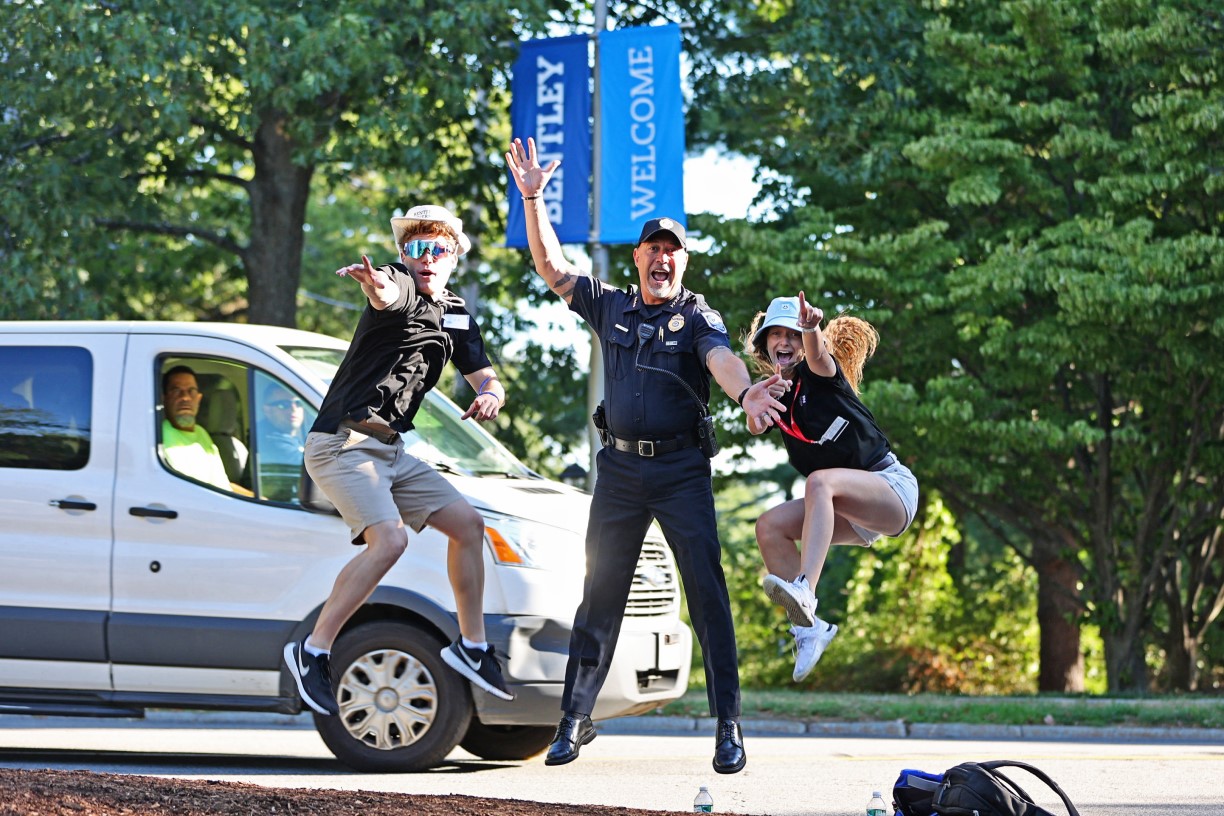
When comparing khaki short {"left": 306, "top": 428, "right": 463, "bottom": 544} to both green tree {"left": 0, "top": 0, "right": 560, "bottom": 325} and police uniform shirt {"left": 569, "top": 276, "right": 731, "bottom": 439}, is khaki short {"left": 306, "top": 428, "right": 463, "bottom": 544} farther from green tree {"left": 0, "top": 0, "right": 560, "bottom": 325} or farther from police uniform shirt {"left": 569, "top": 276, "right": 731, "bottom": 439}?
green tree {"left": 0, "top": 0, "right": 560, "bottom": 325}

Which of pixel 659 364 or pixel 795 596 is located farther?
pixel 659 364

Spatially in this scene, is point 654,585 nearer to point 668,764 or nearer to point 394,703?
point 668,764

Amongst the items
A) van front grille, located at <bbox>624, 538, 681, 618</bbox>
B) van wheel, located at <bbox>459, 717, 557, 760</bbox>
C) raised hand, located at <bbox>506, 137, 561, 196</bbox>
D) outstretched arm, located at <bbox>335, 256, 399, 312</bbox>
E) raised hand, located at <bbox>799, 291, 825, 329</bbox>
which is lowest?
van wheel, located at <bbox>459, 717, 557, 760</bbox>

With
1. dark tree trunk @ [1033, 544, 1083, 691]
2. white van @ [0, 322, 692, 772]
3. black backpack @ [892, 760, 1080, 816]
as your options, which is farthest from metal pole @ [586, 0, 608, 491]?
black backpack @ [892, 760, 1080, 816]

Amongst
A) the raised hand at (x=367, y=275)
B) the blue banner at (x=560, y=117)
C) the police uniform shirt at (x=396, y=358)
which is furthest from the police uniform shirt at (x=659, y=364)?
the blue banner at (x=560, y=117)

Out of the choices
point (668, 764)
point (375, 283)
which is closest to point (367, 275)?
point (375, 283)

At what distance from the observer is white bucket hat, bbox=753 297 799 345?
678cm

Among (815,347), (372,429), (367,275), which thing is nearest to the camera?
(367,275)

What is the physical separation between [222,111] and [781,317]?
1418 centimetres

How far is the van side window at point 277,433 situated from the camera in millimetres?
8742

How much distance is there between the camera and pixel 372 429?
687cm

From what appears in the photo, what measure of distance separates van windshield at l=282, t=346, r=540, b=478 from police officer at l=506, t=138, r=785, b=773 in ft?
6.99

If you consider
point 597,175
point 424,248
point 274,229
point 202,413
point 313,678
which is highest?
point 597,175

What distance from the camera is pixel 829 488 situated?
265 inches
